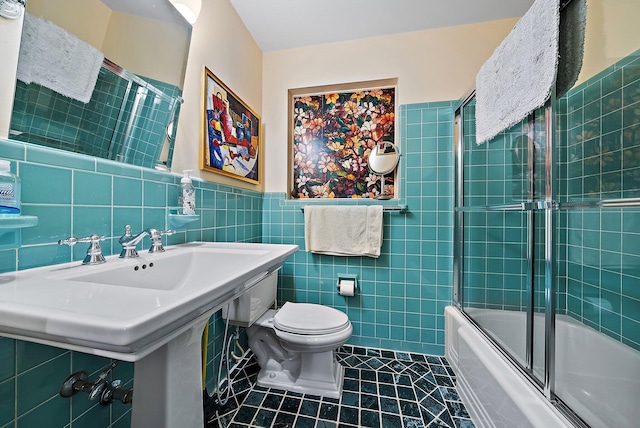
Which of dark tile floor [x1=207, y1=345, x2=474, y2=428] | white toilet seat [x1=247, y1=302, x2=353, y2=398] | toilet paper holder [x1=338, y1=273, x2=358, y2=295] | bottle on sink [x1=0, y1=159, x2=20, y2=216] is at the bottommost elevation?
dark tile floor [x1=207, y1=345, x2=474, y2=428]

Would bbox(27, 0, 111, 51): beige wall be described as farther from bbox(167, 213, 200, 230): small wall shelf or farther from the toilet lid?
the toilet lid

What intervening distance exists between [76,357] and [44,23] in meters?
0.88

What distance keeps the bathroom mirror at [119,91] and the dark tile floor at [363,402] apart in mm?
1182

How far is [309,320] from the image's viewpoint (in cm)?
133

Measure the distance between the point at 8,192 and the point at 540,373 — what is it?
5.23ft

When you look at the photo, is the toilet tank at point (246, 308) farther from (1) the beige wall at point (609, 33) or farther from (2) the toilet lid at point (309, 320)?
(1) the beige wall at point (609, 33)

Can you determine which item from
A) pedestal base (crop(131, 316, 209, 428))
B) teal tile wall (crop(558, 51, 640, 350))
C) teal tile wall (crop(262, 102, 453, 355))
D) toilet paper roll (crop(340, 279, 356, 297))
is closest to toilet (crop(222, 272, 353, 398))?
toilet paper roll (crop(340, 279, 356, 297))

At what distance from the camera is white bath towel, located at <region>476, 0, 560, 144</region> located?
88 centimetres

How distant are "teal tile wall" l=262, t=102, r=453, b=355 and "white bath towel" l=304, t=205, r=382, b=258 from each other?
10cm

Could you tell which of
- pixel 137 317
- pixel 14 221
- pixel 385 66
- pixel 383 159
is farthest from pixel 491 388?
pixel 385 66

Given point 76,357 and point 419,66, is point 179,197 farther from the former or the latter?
point 419,66

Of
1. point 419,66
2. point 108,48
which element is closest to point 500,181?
point 419,66

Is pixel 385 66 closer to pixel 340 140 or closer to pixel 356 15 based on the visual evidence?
pixel 356 15

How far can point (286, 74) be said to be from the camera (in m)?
1.93
